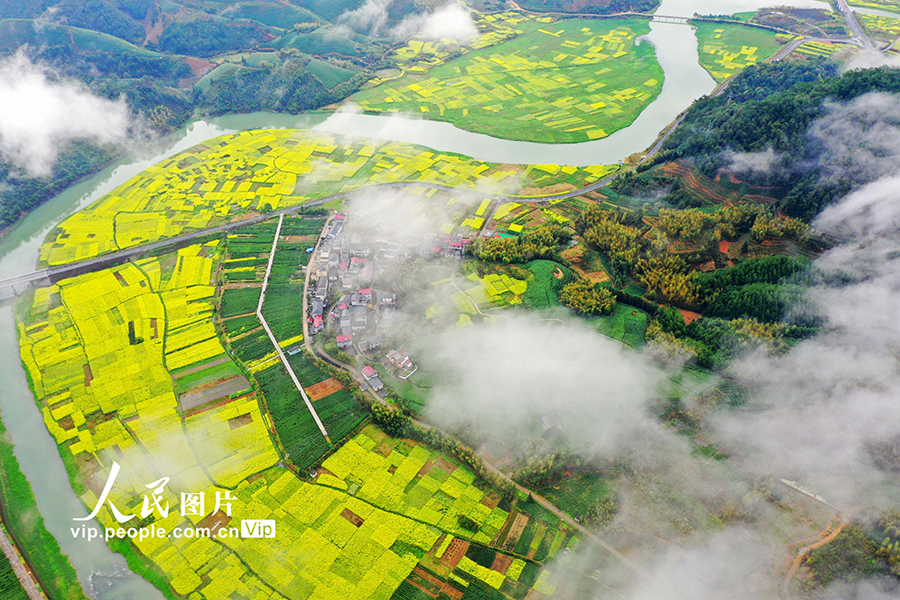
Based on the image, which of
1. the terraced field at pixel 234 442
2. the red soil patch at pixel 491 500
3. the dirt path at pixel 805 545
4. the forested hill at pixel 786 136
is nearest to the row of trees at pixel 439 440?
the red soil patch at pixel 491 500

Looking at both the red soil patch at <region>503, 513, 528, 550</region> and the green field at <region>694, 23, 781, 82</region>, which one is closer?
the red soil patch at <region>503, 513, 528, 550</region>

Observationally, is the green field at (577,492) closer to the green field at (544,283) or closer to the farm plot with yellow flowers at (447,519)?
the farm plot with yellow flowers at (447,519)

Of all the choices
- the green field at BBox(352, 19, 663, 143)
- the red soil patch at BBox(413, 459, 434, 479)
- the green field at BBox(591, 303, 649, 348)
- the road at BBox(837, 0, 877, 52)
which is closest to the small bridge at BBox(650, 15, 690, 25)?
the green field at BBox(352, 19, 663, 143)

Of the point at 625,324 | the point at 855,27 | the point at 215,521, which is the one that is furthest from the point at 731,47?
the point at 215,521

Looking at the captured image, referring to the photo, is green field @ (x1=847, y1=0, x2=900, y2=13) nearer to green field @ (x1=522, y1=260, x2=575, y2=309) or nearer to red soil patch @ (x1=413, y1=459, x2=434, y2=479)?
green field @ (x1=522, y1=260, x2=575, y2=309)

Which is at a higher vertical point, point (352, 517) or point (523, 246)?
point (523, 246)

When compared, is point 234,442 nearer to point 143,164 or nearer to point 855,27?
point 143,164

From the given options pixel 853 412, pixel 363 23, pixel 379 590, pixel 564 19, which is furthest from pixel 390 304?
pixel 564 19
